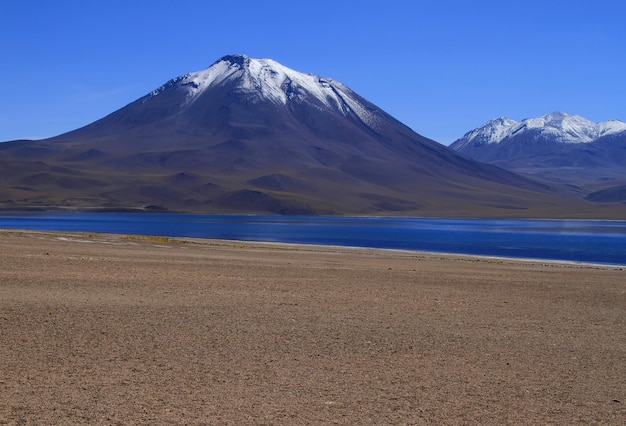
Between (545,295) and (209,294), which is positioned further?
(545,295)

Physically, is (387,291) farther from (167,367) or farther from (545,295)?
(167,367)

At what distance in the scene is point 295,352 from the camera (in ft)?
43.8

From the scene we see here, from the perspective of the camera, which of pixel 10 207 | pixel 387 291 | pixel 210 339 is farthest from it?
pixel 10 207

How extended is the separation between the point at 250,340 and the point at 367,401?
4.00 m

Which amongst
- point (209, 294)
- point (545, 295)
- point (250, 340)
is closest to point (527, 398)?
point (250, 340)

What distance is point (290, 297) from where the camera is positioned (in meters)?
20.2

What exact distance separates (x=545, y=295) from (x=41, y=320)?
1489cm

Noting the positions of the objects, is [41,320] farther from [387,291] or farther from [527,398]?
[387,291]

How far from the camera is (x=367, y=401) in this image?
1059 cm

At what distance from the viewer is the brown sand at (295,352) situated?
1012 centimetres

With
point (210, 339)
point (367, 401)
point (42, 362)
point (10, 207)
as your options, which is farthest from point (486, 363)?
point (10, 207)

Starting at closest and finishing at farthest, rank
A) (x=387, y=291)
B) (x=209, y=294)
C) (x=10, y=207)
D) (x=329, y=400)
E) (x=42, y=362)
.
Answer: (x=329, y=400) < (x=42, y=362) < (x=209, y=294) < (x=387, y=291) < (x=10, y=207)

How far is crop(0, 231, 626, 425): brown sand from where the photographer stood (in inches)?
399

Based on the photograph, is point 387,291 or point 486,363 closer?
point 486,363
